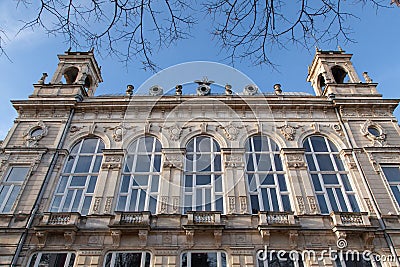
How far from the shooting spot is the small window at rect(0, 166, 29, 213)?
16.3m

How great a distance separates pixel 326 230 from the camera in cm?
1491

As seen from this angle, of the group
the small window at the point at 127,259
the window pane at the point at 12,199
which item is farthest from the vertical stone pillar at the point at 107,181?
the window pane at the point at 12,199

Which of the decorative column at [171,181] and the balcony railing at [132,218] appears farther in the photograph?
the decorative column at [171,181]

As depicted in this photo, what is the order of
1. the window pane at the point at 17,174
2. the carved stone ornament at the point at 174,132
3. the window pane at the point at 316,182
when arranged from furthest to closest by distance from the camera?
the carved stone ornament at the point at 174,132 → the window pane at the point at 17,174 → the window pane at the point at 316,182

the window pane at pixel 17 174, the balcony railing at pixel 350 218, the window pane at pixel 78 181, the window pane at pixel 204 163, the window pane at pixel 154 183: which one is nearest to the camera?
the balcony railing at pixel 350 218

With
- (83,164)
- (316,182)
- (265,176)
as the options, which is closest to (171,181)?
(265,176)

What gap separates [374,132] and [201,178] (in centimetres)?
1123

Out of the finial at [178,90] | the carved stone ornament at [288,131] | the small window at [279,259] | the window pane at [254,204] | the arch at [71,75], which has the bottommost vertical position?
the small window at [279,259]

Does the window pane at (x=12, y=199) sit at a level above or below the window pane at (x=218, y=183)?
below

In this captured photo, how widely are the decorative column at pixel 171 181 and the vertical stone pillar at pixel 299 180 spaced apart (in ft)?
19.5

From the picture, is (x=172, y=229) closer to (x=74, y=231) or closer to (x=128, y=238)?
(x=128, y=238)

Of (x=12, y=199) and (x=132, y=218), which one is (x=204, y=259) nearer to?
(x=132, y=218)

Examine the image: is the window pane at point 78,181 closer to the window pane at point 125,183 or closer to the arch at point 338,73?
the window pane at point 125,183

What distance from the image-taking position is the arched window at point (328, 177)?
16578 mm
